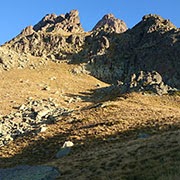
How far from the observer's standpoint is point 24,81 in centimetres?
8831

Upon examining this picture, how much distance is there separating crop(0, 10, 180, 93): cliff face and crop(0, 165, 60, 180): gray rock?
6302cm

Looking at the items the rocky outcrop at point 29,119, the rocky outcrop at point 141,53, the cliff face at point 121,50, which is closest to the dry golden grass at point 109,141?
the rocky outcrop at point 29,119

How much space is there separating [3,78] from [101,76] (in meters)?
29.7

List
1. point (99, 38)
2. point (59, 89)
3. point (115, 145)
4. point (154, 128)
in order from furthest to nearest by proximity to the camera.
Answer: point (99, 38)
point (59, 89)
point (154, 128)
point (115, 145)

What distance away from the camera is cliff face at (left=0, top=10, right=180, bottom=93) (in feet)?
331

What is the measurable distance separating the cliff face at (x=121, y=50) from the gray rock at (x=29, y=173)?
207 ft

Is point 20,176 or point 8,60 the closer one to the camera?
point 20,176

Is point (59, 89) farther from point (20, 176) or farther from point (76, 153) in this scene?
point (20, 176)

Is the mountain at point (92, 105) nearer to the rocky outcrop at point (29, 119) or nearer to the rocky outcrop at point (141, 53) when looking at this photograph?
the rocky outcrop at point (29, 119)

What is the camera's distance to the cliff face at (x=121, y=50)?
331ft

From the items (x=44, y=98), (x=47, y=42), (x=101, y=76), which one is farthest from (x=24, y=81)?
(x=47, y=42)

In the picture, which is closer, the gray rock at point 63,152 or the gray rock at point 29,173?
the gray rock at point 29,173

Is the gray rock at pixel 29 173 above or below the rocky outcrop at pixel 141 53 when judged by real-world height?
below

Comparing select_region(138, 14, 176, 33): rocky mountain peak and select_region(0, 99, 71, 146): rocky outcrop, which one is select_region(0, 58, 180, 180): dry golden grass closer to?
select_region(0, 99, 71, 146): rocky outcrop
